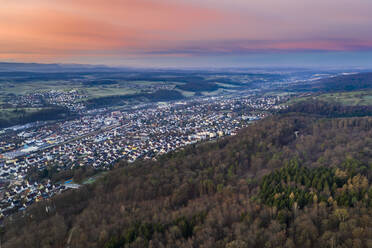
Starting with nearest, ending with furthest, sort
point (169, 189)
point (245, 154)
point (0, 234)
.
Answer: point (0, 234) < point (169, 189) < point (245, 154)

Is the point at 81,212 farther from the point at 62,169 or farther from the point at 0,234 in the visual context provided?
the point at 62,169

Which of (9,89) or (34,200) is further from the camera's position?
(9,89)

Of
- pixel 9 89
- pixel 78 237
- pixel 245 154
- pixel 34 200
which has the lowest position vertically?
pixel 34 200

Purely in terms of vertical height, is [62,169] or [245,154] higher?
[245,154]

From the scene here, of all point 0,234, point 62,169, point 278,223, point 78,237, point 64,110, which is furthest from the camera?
point 64,110

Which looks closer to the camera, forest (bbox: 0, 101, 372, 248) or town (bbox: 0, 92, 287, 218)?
forest (bbox: 0, 101, 372, 248)

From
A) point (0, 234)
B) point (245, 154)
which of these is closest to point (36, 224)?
point (0, 234)
